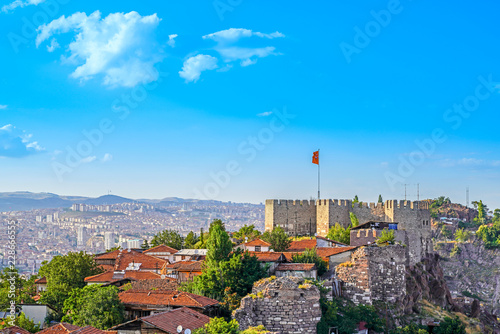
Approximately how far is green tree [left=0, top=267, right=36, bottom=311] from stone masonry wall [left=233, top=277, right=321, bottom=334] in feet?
40.0

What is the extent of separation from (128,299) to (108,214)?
4979 inches

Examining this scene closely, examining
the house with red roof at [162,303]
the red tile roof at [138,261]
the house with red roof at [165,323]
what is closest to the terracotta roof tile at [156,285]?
the house with red roof at [162,303]

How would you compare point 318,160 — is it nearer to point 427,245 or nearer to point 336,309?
point 427,245

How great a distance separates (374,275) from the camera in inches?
1014

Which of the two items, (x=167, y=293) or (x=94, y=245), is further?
(x=94, y=245)

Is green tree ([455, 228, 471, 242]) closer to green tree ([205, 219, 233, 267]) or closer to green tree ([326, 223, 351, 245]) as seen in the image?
green tree ([326, 223, 351, 245])

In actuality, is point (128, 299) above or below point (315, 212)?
below

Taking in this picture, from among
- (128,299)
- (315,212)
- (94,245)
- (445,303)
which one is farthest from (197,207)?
(128,299)

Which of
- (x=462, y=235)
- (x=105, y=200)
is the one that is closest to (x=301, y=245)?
(x=462, y=235)

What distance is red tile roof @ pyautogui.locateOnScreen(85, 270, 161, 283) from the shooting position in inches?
1229

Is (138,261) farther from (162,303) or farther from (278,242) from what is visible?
(162,303)

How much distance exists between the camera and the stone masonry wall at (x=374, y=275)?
80.0ft

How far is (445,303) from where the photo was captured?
37.4 meters

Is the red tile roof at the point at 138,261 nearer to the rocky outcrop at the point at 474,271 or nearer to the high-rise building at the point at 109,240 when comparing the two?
the high-rise building at the point at 109,240
